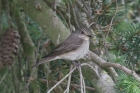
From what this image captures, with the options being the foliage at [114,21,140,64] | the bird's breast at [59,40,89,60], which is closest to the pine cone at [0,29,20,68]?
the bird's breast at [59,40,89,60]

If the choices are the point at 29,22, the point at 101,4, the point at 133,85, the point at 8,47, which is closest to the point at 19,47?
the point at 8,47

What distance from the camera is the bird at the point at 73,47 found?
2404mm

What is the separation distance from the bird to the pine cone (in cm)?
27

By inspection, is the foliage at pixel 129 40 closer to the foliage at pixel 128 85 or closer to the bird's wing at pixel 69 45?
the bird's wing at pixel 69 45

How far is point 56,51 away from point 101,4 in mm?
463

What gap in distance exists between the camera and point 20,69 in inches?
104

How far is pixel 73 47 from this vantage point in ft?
8.89

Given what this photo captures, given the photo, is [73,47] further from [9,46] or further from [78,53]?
[9,46]

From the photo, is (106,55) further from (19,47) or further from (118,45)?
(19,47)

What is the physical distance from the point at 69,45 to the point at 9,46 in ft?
1.35

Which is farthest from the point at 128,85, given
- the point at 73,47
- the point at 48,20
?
the point at 73,47

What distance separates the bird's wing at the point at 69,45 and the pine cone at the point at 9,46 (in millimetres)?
312

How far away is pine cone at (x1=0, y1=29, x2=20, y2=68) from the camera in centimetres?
254

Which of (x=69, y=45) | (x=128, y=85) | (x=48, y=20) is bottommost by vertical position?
(x=128, y=85)
